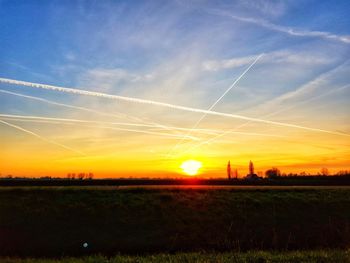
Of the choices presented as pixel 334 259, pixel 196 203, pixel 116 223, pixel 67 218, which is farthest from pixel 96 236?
pixel 334 259

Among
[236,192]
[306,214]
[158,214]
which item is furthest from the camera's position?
[236,192]

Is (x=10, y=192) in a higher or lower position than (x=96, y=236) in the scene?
higher

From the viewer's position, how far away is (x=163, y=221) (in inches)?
1353

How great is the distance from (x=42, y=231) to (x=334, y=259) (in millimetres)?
25072

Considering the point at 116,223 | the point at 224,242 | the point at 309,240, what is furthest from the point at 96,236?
the point at 309,240

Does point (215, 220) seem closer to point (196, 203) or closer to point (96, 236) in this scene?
point (196, 203)

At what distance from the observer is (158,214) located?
36.4m

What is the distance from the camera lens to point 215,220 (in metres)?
35.3

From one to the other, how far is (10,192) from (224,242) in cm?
2787

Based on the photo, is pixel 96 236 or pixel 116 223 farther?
pixel 116 223

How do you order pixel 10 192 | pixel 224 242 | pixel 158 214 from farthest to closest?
pixel 10 192
pixel 158 214
pixel 224 242

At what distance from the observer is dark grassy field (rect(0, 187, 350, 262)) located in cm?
2784

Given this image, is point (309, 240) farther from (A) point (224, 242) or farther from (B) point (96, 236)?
(B) point (96, 236)

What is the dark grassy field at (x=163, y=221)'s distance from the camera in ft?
91.4
